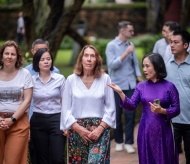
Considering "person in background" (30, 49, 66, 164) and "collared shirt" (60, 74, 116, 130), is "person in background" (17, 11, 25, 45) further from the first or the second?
"collared shirt" (60, 74, 116, 130)

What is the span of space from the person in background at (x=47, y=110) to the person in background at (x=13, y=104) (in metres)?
0.33

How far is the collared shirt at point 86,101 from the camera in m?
7.09

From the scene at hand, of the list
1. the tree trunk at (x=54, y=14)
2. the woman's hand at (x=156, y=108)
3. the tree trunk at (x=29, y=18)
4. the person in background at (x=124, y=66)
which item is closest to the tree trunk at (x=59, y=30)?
the tree trunk at (x=29, y=18)

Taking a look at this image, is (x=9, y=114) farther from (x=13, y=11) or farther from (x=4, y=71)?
(x=13, y=11)

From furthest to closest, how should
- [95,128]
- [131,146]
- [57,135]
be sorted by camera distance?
[131,146] < [57,135] < [95,128]

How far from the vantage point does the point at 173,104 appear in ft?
23.9

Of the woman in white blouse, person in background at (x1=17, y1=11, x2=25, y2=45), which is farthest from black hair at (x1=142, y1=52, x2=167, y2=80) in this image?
person in background at (x1=17, y1=11, x2=25, y2=45)

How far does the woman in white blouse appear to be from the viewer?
7051 mm

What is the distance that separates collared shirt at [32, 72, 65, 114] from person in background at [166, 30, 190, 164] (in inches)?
57.4

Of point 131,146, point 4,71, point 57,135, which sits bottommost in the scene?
point 131,146

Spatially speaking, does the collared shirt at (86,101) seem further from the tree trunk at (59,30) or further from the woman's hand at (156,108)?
the tree trunk at (59,30)

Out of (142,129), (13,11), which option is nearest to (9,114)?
(142,129)

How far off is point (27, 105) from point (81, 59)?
32.9 inches

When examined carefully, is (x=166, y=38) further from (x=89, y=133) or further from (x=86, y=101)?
(x=89, y=133)
